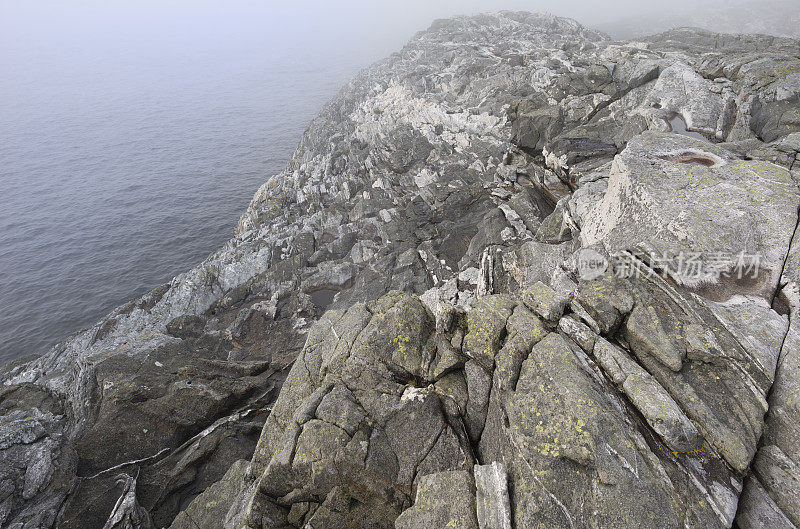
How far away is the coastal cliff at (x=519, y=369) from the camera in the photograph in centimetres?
964

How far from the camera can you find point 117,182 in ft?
264

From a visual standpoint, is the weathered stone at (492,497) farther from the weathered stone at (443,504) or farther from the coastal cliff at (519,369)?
the weathered stone at (443,504)

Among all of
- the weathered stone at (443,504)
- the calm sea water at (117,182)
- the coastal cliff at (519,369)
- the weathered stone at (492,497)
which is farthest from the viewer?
the calm sea water at (117,182)

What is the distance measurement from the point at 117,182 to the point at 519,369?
99625 millimetres

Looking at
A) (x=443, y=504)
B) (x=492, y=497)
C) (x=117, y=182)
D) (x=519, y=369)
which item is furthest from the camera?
(x=117, y=182)

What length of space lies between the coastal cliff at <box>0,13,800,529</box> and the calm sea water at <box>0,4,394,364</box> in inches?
687

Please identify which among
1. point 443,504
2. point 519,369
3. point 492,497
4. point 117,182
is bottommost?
point 117,182

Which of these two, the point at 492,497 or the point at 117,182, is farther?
the point at 117,182

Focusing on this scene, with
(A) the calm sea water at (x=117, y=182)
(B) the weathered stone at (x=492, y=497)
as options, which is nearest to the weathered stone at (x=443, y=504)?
(B) the weathered stone at (x=492, y=497)

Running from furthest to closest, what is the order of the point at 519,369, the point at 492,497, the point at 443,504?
1. the point at 519,369
2. the point at 443,504
3. the point at 492,497

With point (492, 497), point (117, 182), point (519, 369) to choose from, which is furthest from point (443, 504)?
point (117, 182)

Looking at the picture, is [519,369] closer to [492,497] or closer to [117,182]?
[492,497]

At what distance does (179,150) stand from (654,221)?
4381 inches

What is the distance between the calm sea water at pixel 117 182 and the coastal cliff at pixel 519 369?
1745 cm
